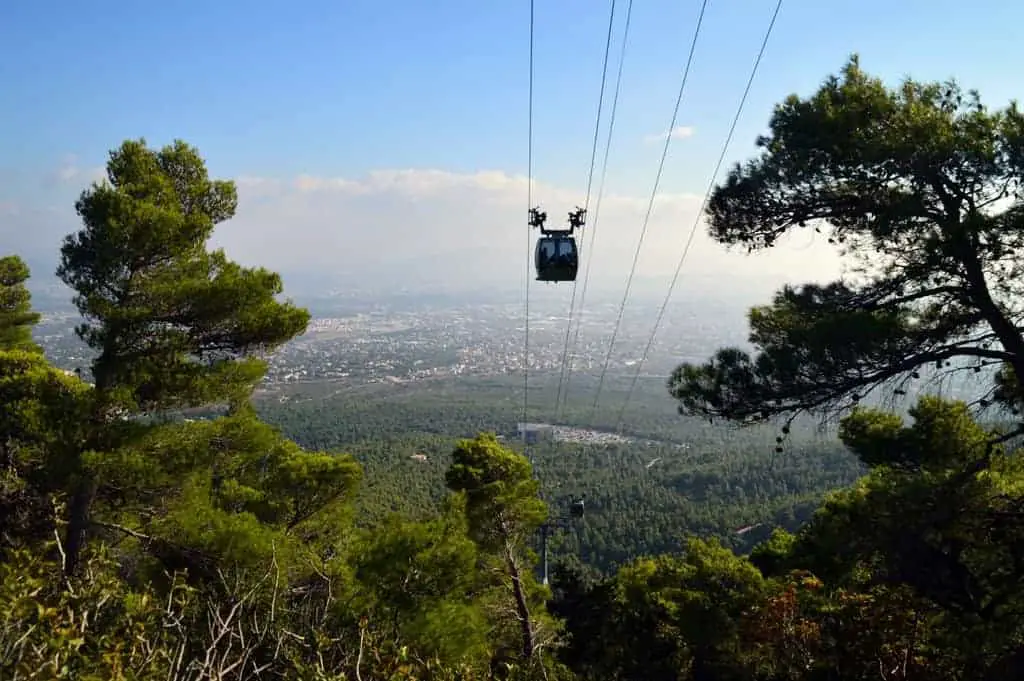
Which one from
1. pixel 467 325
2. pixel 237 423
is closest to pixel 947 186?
pixel 237 423

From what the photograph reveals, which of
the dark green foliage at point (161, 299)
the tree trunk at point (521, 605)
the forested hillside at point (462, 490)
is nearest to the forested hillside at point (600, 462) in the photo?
the tree trunk at point (521, 605)

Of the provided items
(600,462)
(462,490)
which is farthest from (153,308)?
(600,462)

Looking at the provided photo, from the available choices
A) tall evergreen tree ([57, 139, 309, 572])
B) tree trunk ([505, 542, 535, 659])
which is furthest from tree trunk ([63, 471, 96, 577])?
tree trunk ([505, 542, 535, 659])

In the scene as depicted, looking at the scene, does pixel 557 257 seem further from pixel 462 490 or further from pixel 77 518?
pixel 77 518

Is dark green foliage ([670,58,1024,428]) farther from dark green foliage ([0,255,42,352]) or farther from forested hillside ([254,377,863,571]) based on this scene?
forested hillside ([254,377,863,571])

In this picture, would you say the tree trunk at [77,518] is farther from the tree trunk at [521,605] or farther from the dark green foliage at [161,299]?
the tree trunk at [521,605]

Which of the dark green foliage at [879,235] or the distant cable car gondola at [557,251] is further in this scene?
the distant cable car gondola at [557,251]
